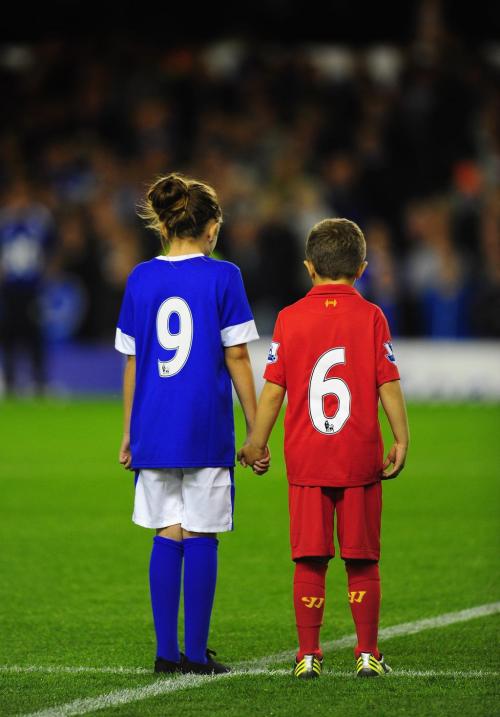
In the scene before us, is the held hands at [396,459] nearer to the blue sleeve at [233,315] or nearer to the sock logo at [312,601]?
the sock logo at [312,601]

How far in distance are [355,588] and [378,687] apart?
33 cm

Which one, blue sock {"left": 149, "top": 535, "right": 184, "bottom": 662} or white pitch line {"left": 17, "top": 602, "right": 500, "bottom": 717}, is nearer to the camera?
white pitch line {"left": 17, "top": 602, "right": 500, "bottom": 717}

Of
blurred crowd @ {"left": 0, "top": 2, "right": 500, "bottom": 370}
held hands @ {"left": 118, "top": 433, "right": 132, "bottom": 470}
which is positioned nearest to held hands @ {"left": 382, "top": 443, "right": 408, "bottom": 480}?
held hands @ {"left": 118, "top": 433, "right": 132, "bottom": 470}

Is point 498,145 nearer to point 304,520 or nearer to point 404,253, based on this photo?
point 404,253

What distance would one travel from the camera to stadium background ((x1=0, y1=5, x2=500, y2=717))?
16.9 feet

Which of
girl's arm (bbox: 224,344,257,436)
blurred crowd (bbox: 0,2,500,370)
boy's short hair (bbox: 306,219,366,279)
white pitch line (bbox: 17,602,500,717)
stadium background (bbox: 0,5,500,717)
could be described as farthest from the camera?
blurred crowd (bbox: 0,2,500,370)

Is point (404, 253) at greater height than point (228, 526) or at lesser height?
greater

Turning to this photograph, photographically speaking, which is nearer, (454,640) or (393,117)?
(454,640)

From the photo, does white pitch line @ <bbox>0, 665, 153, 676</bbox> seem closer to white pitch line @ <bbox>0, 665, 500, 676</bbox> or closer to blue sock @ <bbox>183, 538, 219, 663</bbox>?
white pitch line @ <bbox>0, 665, 500, 676</bbox>

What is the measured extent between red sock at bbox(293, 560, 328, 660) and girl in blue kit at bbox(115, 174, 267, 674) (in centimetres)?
30

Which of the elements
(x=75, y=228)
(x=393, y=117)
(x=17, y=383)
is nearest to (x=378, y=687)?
(x=17, y=383)

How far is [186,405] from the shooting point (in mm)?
4801

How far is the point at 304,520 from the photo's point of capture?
15.4ft

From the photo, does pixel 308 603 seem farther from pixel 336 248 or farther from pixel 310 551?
pixel 336 248
